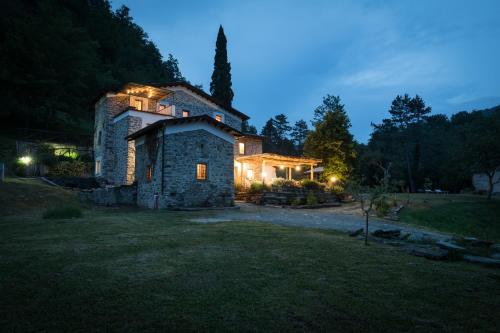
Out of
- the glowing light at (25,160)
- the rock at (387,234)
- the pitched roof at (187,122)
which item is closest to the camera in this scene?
the rock at (387,234)

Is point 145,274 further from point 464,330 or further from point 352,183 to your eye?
point 352,183

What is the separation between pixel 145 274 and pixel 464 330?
403cm

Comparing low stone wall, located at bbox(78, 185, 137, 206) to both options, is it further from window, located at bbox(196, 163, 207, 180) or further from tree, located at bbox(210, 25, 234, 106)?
tree, located at bbox(210, 25, 234, 106)

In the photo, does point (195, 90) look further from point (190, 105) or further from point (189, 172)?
point (189, 172)

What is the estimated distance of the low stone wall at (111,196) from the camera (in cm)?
1756

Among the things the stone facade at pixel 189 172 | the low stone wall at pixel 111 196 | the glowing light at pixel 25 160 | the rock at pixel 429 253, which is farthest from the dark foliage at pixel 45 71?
the rock at pixel 429 253

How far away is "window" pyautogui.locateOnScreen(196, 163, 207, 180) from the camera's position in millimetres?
16562

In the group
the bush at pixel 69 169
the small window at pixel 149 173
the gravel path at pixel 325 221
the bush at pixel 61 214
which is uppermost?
the bush at pixel 69 169

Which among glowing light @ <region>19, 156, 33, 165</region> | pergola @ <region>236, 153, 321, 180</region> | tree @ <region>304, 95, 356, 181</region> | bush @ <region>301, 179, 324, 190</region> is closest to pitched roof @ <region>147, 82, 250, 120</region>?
pergola @ <region>236, 153, 321, 180</region>

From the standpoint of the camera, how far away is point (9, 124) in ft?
107

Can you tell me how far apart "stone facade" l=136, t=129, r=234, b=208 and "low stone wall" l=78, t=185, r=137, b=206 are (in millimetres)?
1262

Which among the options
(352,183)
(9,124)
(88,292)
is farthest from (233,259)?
(9,124)

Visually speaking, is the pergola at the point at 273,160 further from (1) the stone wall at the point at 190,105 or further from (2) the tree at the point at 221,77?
(2) the tree at the point at 221,77

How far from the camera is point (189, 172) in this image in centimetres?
1619
